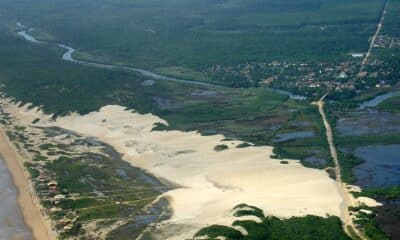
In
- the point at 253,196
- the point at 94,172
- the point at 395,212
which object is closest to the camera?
the point at 395,212

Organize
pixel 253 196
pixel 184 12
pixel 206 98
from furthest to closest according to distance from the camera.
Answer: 1. pixel 184 12
2. pixel 206 98
3. pixel 253 196

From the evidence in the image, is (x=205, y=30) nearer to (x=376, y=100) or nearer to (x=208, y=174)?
(x=376, y=100)

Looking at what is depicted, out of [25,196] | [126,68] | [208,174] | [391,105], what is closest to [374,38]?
[126,68]

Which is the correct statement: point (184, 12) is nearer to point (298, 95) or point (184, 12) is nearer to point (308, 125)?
point (298, 95)

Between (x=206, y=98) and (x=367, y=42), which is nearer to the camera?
(x=206, y=98)

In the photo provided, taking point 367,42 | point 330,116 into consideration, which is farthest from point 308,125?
point 367,42

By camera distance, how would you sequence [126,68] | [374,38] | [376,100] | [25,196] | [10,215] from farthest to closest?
[374,38] → [126,68] → [376,100] → [25,196] → [10,215]

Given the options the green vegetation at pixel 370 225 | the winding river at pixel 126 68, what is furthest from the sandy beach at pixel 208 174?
the winding river at pixel 126 68
